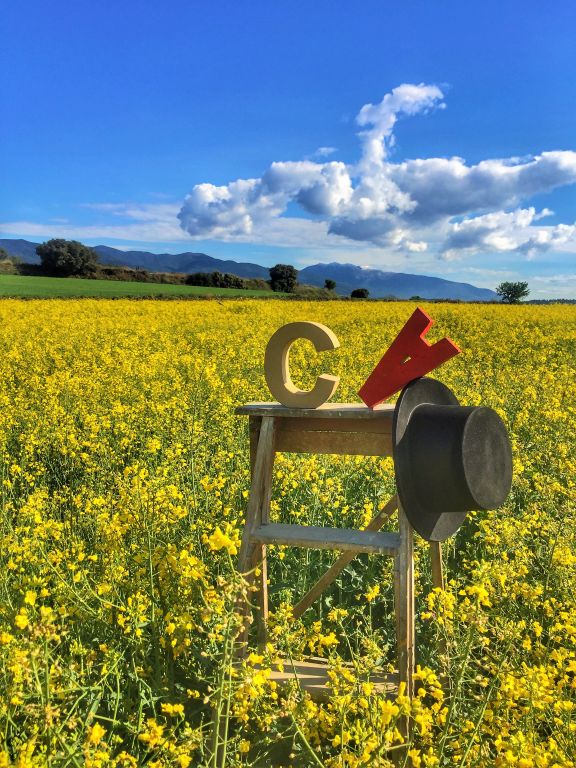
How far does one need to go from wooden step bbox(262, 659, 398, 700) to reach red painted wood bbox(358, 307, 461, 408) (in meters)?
1.12

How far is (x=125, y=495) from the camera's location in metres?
3.06

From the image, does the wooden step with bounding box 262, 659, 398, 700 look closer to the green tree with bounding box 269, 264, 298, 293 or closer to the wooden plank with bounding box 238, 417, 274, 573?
the wooden plank with bounding box 238, 417, 274, 573

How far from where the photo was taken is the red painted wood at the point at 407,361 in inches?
99.5

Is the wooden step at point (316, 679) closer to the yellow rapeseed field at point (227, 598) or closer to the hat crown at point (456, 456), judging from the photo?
the yellow rapeseed field at point (227, 598)

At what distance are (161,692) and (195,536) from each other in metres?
1.15

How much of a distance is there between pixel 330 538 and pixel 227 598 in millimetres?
985

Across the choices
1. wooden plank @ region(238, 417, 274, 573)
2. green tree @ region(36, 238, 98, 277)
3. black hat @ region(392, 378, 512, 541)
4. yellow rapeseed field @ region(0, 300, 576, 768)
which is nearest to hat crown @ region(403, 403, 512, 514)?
black hat @ region(392, 378, 512, 541)

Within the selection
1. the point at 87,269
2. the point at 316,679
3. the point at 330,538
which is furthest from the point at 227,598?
the point at 87,269

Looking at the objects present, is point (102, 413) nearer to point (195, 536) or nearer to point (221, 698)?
point (195, 536)

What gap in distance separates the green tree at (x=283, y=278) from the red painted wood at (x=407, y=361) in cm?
4408

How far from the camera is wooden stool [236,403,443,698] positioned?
7.99 feet

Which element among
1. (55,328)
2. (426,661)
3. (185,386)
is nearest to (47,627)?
(426,661)

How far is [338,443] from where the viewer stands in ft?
9.07

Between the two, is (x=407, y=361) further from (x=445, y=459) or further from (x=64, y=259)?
(x=64, y=259)
